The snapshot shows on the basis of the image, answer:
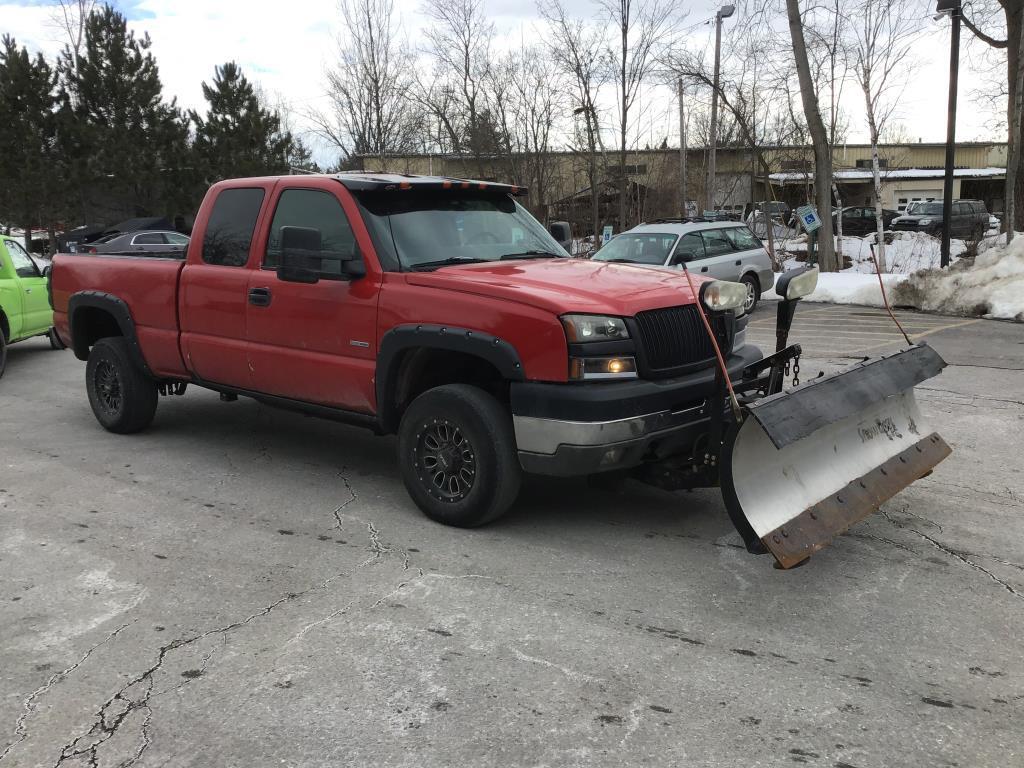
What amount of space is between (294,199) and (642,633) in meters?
3.66

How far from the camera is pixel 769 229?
2581 centimetres

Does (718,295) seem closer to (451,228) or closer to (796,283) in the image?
(796,283)

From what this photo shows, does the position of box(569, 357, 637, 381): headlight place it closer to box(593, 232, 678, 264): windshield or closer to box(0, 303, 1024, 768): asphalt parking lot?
box(0, 303, 1024, 768): asphalt parking lot

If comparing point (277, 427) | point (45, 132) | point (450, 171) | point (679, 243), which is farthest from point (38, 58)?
point (277, 427)

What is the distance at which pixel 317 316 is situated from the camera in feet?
17.5

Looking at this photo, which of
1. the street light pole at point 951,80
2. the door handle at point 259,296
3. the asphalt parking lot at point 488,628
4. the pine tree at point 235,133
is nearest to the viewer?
the asphalt parking lot at point 488,628

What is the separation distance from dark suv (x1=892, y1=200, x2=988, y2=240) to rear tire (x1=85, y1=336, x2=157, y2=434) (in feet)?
101

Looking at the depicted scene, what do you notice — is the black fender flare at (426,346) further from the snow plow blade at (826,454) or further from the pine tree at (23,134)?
the pine tree at (23,134)

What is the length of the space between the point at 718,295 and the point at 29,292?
10.0 meters

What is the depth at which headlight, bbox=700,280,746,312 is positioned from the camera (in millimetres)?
3963

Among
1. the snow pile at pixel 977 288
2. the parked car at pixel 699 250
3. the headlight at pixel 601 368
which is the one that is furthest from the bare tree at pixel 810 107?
the headlight at pixel 601 368

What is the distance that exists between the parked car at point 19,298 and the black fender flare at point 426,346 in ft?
22.8

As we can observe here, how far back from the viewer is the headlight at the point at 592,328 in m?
4.28

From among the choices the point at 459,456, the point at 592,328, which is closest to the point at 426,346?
the point at 459,456
